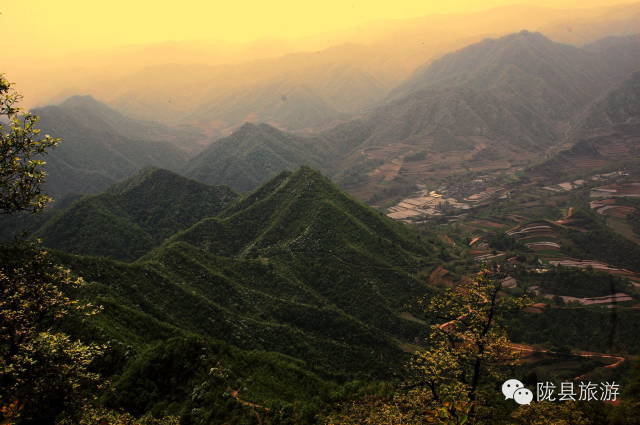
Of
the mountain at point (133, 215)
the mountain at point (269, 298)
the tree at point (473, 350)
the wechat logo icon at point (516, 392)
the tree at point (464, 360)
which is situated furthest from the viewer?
the mountain at point (133, 215)

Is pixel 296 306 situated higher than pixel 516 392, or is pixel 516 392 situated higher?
pixel 516 392

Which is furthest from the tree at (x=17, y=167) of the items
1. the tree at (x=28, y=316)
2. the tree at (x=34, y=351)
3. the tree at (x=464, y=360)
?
the tree at (x=464, y=360)

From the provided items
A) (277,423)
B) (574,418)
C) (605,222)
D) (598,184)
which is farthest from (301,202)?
(598,184)

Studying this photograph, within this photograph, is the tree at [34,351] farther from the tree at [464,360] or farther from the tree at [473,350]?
the tree at [473,350]

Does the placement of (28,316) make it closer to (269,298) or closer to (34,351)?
(34,351)

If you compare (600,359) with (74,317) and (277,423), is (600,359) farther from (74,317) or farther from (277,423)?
(74,317)

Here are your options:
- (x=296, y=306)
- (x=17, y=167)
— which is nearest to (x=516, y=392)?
(x=17, y=167)
